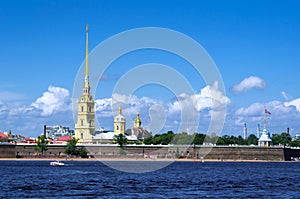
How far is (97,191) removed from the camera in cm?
6194

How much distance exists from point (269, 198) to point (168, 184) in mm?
17215

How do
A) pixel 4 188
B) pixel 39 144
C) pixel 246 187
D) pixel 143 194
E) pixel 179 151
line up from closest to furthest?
pixel 143 194, pixel 4 188, pixel 246 187, pixel 39 144, pixel 179 151

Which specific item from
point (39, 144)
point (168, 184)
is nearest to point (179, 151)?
point (39, 144)

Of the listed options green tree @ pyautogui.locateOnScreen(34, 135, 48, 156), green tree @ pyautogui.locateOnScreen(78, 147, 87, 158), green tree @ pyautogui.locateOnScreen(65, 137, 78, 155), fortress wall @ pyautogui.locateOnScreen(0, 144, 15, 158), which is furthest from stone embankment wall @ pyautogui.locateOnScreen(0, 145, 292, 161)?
fortress wall @ pyautogui.locateOnScreen(0, 144, 15, 158)

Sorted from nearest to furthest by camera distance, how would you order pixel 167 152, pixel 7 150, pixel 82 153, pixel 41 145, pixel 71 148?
pixel 7 150
pixel 41 145
pixel 71 148
pixel 82 153
pixel 167 152

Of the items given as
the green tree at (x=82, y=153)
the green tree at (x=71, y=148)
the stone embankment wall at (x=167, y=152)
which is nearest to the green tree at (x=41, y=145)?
the stone embankment wall at (x=167, y=152)

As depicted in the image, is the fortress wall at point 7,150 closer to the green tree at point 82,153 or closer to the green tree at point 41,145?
the green tree at point 41,145

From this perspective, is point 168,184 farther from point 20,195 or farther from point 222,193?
point 20,195

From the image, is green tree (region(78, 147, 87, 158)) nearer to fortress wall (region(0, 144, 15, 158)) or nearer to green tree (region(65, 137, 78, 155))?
green tree (region(65, 137, 78, 155))

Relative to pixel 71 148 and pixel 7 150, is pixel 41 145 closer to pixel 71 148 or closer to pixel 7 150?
pixel 71 148

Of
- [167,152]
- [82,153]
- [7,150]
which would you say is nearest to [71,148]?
[82,153]

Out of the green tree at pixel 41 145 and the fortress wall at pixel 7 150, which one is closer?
the fortress wall at pixel 7 150

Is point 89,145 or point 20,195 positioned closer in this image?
point 20,195

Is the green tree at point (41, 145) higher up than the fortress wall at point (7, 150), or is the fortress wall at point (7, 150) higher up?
the green tree at point (41, 145)
